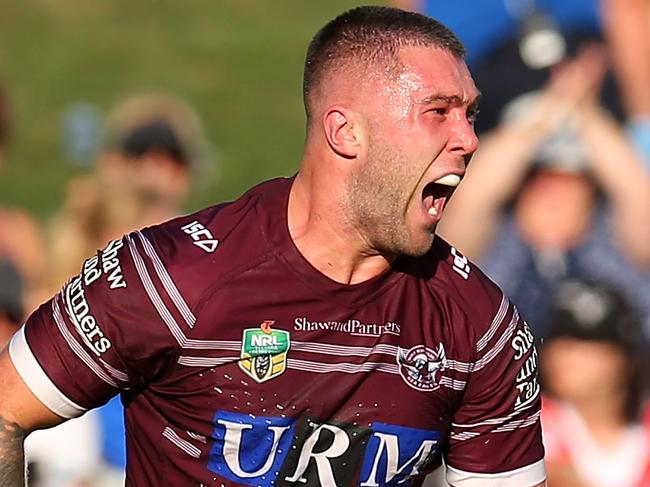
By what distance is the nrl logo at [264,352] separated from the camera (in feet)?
10.8

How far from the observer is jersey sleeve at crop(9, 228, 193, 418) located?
3186 mm

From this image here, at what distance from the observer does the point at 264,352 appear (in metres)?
3.29

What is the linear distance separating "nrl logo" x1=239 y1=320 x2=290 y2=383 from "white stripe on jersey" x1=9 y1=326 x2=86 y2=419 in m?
0.43

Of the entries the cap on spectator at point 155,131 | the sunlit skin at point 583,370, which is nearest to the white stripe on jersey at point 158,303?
the sunlit skin at point 583,370

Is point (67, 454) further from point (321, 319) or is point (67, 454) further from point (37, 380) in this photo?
point (321, 319)

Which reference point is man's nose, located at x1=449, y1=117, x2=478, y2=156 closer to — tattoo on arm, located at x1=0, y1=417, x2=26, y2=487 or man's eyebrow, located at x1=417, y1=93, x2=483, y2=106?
man's eyebrow, located at x1=417, y1=93, x2=483, y2=106

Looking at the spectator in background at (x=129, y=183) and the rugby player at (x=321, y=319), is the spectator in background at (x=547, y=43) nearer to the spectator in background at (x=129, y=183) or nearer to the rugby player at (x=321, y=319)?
the spectator in background at (x=129, y=183)

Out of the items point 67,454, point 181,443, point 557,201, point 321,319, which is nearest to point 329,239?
point 321,319

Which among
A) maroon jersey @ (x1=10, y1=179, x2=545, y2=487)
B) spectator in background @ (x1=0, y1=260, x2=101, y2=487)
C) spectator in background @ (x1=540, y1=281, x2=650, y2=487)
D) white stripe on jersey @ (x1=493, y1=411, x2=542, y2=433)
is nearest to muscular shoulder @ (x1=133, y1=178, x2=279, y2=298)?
maroon jersey @ (x1=10, y1=179, x2=545, y2=487)

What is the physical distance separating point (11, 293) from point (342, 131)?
361 cm

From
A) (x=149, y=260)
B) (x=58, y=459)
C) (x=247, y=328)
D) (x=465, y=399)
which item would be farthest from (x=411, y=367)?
(x=58, y=459)

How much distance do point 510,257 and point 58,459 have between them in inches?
89.7

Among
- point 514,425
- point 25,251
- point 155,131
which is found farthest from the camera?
point 155,131

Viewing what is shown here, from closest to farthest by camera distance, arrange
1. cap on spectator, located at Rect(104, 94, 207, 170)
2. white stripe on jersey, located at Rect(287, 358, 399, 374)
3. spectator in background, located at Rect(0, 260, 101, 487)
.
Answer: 1. white stripe on jersey, located at Rect(287, 358, 399, 374)
2. spectator in background, located at Rect(0, 260, 101, 487)
3. cap on spectator, located at Rect(104, 94, 207, 170)
